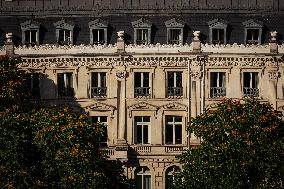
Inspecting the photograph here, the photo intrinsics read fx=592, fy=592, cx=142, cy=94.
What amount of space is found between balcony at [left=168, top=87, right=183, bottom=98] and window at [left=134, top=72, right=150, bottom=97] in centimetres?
208

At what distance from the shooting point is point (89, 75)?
184 feet

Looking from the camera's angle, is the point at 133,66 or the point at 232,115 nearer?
the point at 232,115

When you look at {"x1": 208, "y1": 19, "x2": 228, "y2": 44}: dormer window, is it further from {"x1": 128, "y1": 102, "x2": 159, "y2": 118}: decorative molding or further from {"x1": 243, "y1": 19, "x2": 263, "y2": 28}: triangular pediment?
{"x1": 128, "y1": 102, "x2": 159, "y2": 118}: decorative molding

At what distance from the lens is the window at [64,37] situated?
57.0 m

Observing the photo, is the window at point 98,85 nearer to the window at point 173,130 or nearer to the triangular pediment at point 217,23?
the window at point 173,130

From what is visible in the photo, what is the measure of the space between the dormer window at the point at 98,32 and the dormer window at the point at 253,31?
44.2 ft

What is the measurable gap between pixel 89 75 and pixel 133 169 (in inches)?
386

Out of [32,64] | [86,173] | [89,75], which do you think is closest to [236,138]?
[86,173]

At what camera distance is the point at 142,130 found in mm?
56438

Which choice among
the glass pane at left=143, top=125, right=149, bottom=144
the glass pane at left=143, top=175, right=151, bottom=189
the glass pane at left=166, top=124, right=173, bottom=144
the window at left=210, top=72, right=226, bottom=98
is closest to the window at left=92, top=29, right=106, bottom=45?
the glass pane at left=143, top=125, right=149, bottom=144

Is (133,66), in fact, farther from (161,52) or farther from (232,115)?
(232,115)

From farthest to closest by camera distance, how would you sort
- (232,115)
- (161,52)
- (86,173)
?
(161,52), (232,115), (86,173)

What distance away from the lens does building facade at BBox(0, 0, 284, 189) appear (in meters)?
55.6

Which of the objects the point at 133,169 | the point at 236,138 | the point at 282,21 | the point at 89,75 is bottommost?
the point at 133,169
